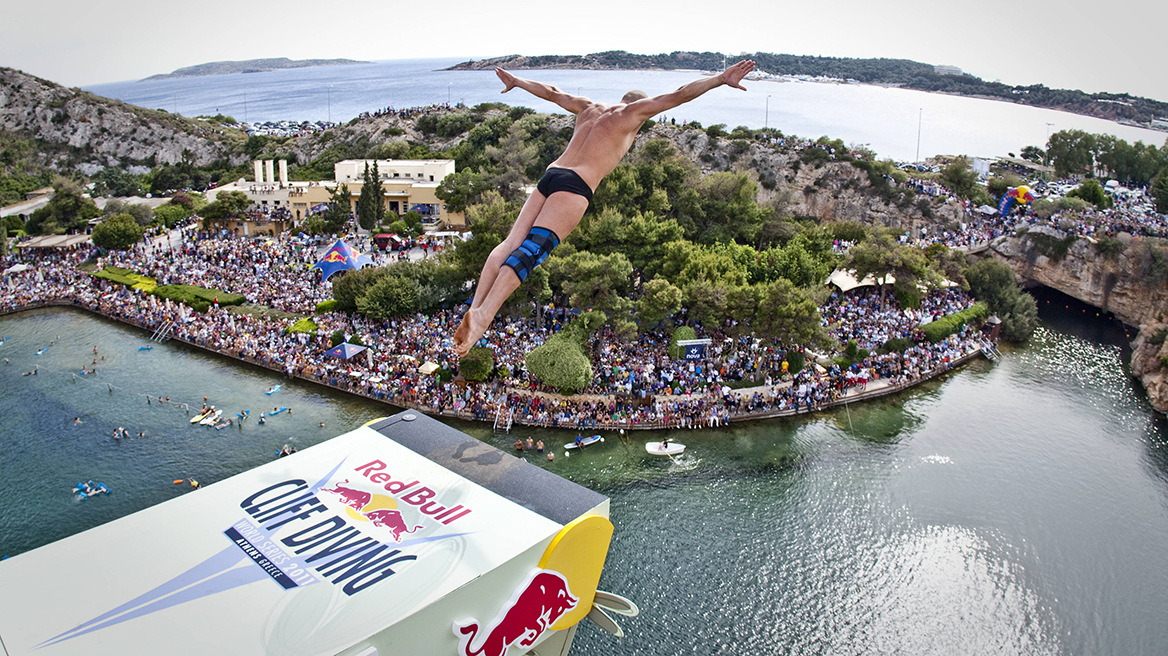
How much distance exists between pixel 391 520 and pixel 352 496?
1.41 metres

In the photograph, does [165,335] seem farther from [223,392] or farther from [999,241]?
[999,241]

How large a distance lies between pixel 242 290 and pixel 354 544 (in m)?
34.0

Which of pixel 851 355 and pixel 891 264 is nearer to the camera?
pixel 851 355

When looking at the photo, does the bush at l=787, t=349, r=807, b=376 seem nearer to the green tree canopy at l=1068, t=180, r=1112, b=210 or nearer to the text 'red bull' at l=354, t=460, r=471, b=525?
the text 'red bull' at l=354, t=460, r=471, b=525

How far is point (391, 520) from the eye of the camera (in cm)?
1566

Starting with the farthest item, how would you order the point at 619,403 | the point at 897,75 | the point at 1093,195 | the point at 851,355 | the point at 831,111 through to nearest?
the point at 897,75 → the point at 831,111 → the point at 1093,195 → the point at 851,355 → the point at 619,403

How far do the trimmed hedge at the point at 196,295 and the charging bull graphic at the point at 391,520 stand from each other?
3141 centimetres

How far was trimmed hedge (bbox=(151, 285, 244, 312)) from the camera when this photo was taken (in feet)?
140

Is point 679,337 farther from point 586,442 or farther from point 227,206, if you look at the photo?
point 227,206

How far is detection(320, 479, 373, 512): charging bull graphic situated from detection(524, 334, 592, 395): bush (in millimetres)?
15308

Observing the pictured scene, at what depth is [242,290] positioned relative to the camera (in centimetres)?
4441

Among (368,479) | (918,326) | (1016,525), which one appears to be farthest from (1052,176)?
(368,479)

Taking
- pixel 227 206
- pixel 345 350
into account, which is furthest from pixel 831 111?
pixel 345 350

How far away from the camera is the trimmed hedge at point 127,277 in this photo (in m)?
46.0
